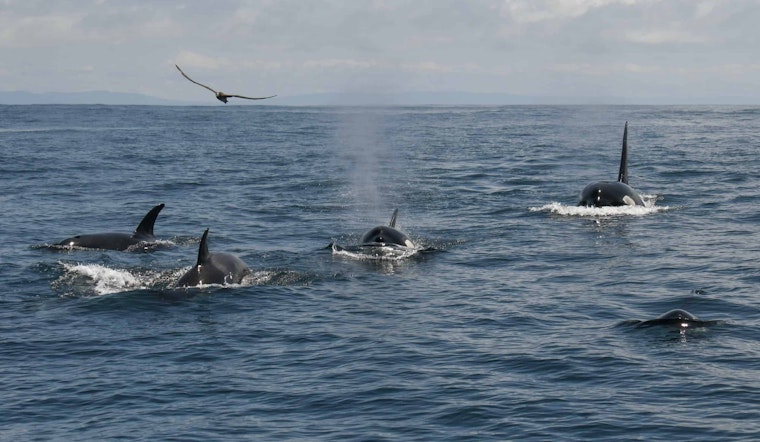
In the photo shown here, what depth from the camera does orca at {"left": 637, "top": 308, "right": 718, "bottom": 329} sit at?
21.5m

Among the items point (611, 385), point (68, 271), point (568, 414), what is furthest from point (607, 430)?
point (68, 271)

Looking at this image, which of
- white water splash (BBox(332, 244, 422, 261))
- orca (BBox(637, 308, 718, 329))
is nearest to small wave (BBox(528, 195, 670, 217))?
white water splash (BBox(332, 244, 422, 261))

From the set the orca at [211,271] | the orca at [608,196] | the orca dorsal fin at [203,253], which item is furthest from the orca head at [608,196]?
the orca dorsal fin at [203,253]

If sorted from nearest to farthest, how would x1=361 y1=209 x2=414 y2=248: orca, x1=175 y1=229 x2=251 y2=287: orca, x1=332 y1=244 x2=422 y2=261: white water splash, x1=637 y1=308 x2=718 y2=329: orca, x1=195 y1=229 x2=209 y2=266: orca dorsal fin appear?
x1=637 y1=308 x2=718 y2=329: orca, x1=195 y1=229 x2=209 y2=266: orca dorsal fin, x1=175 y1=229 x2=251 y2=287: orca, x1=332 y1=244 x2=422 y2=261: white water splash, x1=361 y1=209 x2=414 y2=248: orca

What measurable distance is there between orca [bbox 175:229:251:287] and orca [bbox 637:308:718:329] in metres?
10.1

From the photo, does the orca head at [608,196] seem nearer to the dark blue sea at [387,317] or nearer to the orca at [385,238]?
the dark blue sea at [387,317]

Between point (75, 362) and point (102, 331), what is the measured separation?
2278 millimetres

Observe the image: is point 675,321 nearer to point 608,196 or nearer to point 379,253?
point 379,253

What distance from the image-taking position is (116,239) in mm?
31844

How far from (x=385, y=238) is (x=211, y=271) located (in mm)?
6776

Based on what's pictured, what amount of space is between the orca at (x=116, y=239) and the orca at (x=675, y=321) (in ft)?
51.9

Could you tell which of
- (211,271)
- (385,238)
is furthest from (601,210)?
(211,271)

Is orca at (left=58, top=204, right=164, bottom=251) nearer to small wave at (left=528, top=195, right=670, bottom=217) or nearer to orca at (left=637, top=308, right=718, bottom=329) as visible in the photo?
small wave at (left=528, top=195, right=670, bottom=217)

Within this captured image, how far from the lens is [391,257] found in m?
29.9
